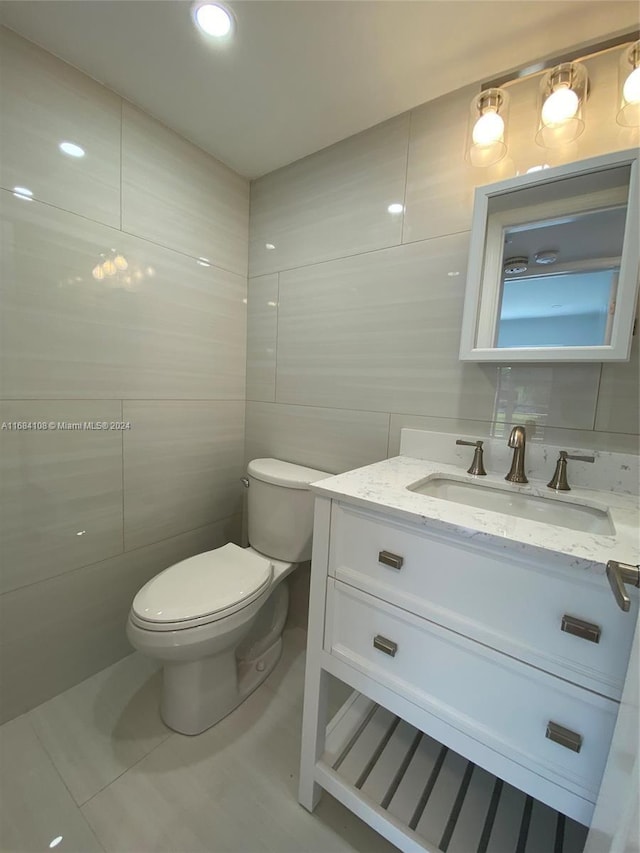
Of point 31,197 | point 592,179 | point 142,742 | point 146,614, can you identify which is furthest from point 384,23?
point 142,742

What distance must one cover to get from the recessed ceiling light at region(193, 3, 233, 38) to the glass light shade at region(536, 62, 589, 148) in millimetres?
871

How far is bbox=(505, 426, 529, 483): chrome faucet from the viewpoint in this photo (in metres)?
0.97

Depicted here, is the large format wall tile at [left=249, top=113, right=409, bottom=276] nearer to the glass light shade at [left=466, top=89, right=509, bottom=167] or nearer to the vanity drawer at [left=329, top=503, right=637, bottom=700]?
the glass light shade at [left=466, top=89, right=509, bottom=167]

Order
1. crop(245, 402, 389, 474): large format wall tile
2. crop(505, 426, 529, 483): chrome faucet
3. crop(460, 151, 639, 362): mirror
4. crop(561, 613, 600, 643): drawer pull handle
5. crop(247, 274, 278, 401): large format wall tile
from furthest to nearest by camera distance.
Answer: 1. crop(247, 274, 278, 401): large format wall tile
2. crop(245, 402, 389, 474): large format wall tile
3. crop(505, 426, 529, 483): chrome faucet
4. crop(460, 151, 639, 362): mirror
5. crop(561, 613, 600, 643): drawer pull handle

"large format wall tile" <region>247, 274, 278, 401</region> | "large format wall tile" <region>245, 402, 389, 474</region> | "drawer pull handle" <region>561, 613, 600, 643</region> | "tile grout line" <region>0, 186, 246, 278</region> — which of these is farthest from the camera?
"large format wall tile" <region>247, 274, 278, 401</region>

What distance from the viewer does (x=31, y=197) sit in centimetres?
105

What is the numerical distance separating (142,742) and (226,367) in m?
1.43

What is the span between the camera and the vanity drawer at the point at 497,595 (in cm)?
56

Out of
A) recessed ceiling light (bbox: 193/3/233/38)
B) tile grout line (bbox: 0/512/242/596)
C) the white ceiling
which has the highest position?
the white ceiling

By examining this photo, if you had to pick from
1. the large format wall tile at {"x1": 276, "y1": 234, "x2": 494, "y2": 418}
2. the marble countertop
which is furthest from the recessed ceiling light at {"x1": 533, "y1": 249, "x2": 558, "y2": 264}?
the marble countertop

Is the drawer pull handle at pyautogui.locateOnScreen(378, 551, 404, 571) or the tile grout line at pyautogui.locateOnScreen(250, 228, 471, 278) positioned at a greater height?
Answer: the tile grout line at pyautogui.locateOnScreen(250, 228, 471, 278)

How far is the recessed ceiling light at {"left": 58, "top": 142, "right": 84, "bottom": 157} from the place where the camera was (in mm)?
1096

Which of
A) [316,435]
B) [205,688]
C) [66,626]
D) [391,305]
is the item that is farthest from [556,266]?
[66,626]

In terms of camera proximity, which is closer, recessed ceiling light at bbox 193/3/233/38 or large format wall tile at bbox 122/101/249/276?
recessed ceiling light at bbox 193/3/233/38
